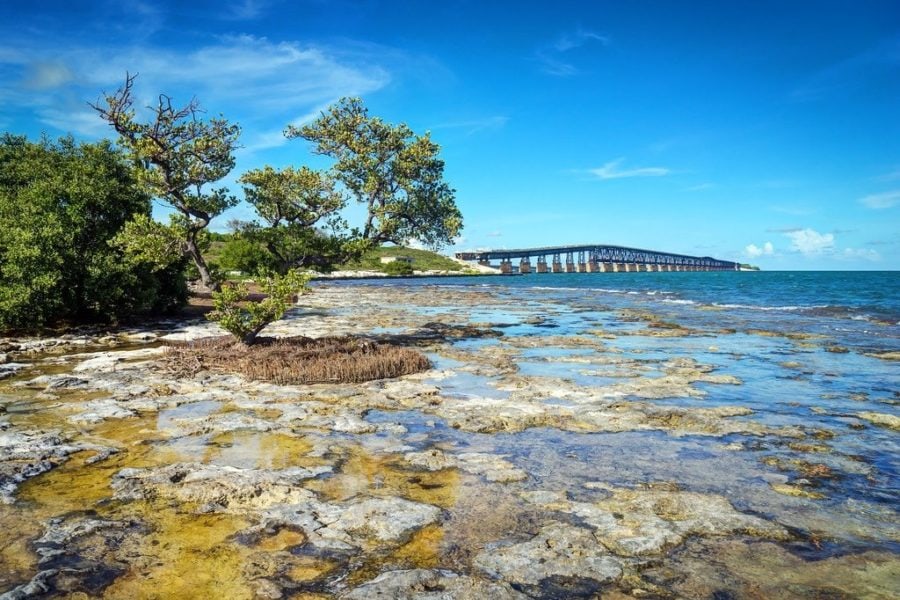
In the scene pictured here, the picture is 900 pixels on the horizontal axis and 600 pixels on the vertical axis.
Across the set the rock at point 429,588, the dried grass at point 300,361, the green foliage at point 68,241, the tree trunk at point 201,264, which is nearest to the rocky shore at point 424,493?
the rock at point 429,588

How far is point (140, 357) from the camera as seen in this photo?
59.8 feet

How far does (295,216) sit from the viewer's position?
18.9 m

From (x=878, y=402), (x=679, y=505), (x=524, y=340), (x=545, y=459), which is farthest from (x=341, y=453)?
(x=524, y=340)

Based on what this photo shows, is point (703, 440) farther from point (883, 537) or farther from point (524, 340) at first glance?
point (524, 340)

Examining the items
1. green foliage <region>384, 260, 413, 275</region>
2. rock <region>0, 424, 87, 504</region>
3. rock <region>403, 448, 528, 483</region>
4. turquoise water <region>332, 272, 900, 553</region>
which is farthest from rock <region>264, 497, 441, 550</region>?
green foliage <region>384, 260, 413, 275</region>

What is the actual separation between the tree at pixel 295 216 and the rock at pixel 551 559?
46.7 feet

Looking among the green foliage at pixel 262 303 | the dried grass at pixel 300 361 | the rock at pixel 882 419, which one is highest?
the green foliage at pixel 262 303

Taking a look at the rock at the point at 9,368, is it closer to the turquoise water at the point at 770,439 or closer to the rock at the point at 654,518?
the turquoise water at the point at 770,439

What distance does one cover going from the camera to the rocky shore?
5465 millimetres

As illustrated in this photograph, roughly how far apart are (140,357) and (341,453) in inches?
484

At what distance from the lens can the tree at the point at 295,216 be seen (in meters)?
18.1

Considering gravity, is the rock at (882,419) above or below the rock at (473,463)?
above

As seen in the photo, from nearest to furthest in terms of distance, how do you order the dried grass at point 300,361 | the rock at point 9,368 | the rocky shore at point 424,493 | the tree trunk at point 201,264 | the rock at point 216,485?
the rocky shore at point 424,493 → the rock at point 216,485 → the dried grass at point 300,361 → the rock at point 9,368 → the tree trunk at point 201,264

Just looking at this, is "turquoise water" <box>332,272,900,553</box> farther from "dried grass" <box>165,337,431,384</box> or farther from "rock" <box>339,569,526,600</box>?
"rock" <box>339,569,526,600</box>
